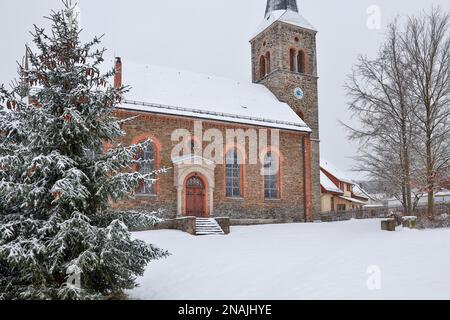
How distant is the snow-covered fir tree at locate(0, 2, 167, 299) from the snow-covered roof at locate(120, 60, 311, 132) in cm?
1149

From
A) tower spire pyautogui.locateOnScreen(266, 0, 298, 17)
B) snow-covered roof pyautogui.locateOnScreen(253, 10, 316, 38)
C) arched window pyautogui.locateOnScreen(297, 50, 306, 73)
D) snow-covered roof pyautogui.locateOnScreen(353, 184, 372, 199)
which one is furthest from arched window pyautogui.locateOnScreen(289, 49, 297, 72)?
snow-covered roof pyautogui.locateOnScreen(353, 184, 372, 199)

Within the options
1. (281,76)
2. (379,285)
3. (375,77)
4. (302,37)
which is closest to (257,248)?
(379,285)

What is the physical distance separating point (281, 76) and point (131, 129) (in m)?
12.9

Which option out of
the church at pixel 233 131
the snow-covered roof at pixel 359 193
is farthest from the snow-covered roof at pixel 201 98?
the snow-covered roof at pixel 359 193

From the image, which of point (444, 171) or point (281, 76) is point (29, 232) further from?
point (281, 76)

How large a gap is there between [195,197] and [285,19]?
15841 mm

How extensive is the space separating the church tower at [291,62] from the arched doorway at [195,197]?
29.2 ft

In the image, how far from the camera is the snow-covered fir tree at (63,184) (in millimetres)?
7418

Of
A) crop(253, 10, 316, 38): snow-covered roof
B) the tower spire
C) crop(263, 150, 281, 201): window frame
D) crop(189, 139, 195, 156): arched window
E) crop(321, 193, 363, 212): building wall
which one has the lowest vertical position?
crop(321, 193, 363, 212): building wall

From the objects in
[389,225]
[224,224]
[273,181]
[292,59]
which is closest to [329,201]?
[292,59]

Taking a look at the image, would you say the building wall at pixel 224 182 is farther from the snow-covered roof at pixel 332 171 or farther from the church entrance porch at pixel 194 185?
the snow-covered roof at pixel 332 171

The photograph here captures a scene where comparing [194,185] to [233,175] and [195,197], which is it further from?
[233,175]

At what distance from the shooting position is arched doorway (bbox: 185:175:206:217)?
70.9 feet

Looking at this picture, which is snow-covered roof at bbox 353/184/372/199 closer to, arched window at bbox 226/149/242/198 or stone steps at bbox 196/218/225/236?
arched window at bbox 226/149/242/198
